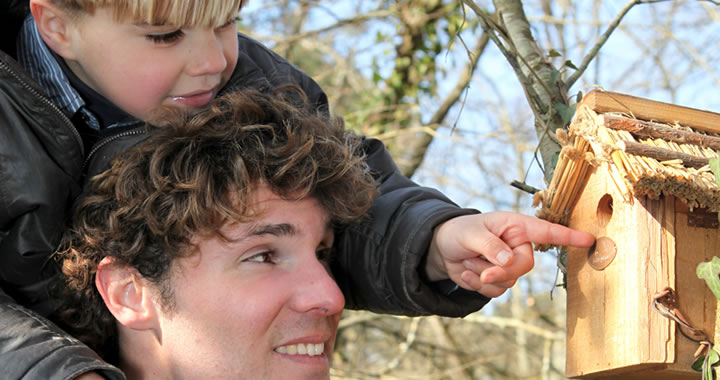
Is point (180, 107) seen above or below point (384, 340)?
above

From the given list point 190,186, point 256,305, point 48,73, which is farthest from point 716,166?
point 48,73

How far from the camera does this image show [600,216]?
170cm

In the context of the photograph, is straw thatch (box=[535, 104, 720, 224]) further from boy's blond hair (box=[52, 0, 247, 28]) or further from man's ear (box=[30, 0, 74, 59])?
man's ear (box=[30, 0, 74, 59])

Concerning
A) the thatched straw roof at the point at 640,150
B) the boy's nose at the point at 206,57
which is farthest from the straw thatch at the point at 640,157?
the boy's nose at the point at 206,57

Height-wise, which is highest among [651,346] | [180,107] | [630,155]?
[180,107]

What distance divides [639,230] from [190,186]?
97cm

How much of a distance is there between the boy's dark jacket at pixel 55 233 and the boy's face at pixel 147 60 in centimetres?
10

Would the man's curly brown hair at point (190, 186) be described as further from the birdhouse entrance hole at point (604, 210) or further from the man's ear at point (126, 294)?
the birdhouse entrance hole at point (604, 210)

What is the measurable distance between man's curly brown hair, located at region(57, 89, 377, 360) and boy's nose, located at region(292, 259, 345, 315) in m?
0.17

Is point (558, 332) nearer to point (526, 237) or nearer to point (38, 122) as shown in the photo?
point (526, 237)

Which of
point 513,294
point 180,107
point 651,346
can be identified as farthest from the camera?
point 513,294

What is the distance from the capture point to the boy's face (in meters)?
2.05

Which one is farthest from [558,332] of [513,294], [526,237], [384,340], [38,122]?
[38,122]

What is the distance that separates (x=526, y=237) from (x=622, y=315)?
0.26 metres
